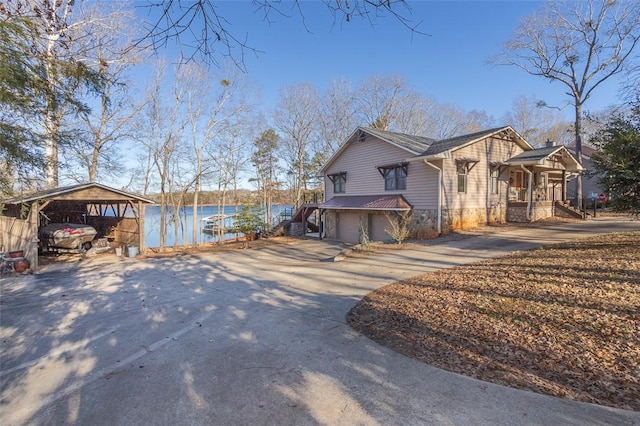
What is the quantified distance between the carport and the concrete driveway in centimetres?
359

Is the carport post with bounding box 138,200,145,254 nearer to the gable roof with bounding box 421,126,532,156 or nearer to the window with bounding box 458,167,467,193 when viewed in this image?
the gable roof with bounding box 421,126,532,156

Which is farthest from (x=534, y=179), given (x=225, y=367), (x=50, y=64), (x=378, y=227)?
(x=50, y=64)

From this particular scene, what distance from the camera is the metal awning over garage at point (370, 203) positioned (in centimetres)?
1625

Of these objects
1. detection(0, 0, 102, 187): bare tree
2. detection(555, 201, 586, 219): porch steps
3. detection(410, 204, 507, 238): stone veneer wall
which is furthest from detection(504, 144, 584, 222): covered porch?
detection(0, 0, 102, 187): bare tree

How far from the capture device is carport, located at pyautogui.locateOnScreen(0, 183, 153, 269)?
11.3m

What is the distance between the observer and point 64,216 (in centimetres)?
1847

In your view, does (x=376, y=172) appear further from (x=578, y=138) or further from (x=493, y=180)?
(x=578, y=138)

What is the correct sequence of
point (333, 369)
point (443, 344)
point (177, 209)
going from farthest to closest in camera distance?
1. point (177, 209)
2. point (443, 344)
3. point (333, 369)

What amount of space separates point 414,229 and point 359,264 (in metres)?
6.71

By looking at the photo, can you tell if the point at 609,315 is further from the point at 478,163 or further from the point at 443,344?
the point at 478,163

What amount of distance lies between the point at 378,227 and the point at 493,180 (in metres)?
6.71

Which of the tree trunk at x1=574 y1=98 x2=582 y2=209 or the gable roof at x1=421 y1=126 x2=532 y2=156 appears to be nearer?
the gable roof at x1=421 y1=126 x2=532 y2=156

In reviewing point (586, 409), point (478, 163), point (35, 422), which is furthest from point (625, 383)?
point (478, 163)

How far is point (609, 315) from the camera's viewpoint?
4188mm
